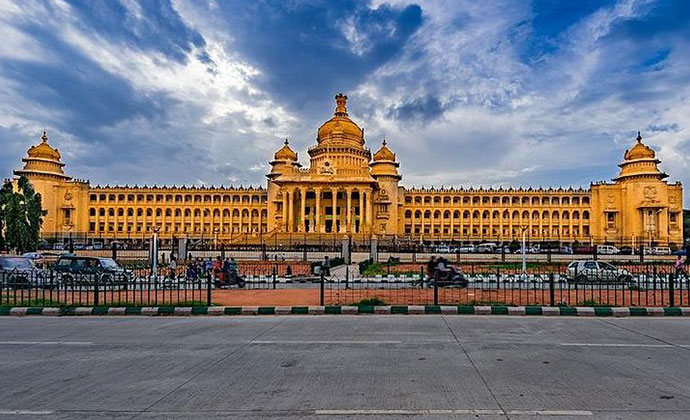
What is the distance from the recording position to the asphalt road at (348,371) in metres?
6.12

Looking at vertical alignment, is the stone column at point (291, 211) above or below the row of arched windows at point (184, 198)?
below

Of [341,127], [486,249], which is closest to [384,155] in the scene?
[341,127]

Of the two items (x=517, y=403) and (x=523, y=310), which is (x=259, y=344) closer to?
(x=517, y=403)

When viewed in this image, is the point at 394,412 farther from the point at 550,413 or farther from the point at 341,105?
the point at 341,105

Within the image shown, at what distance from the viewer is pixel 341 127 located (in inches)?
3332

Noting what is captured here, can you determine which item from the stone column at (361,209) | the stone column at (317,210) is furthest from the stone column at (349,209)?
the stone column at (317,210)

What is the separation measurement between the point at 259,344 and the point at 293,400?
13.1 ft

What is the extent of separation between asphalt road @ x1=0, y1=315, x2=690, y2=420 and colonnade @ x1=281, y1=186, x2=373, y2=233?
198 ft

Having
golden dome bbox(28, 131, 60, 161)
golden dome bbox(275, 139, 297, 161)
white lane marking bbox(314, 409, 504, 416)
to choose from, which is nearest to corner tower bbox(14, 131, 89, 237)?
golden dome bbox(28, 131, 60, 161)

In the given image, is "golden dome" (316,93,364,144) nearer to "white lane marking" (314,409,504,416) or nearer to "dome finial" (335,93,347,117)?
"dome finial" (335,93,347,117)

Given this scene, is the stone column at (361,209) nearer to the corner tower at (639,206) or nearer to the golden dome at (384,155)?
the golden dome at (384,155)

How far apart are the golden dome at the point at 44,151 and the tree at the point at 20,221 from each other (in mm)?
44145

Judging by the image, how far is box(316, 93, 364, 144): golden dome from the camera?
84.7 meters

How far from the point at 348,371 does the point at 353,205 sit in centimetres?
7032
